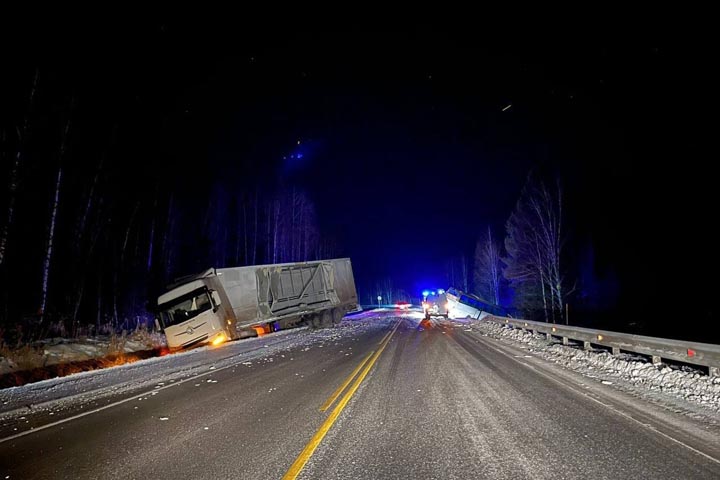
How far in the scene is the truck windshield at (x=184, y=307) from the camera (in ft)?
58.5

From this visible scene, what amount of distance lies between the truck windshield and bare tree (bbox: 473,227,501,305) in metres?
32.3

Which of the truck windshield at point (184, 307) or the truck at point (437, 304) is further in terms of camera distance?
the truck at point (437, 304)

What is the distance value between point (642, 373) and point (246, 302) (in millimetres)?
16695

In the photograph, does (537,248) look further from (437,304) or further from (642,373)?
(642,373)

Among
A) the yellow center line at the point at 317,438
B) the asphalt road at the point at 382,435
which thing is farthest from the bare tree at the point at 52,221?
the yellow center line at the point at 317,438

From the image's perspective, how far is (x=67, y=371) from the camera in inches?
501

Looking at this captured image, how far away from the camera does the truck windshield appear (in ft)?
58.5

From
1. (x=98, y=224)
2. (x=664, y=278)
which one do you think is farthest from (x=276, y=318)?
(x=664, y=278)

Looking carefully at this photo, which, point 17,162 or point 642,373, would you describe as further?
point 17,162

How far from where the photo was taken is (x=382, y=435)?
5.00 metres

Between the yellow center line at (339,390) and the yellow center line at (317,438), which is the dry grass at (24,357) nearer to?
the yellow center line at (339,390)

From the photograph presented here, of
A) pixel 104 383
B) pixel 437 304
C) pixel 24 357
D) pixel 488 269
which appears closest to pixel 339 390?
pixel 104 383

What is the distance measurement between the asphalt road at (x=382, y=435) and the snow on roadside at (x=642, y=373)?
0.93m

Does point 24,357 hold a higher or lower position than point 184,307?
lower
